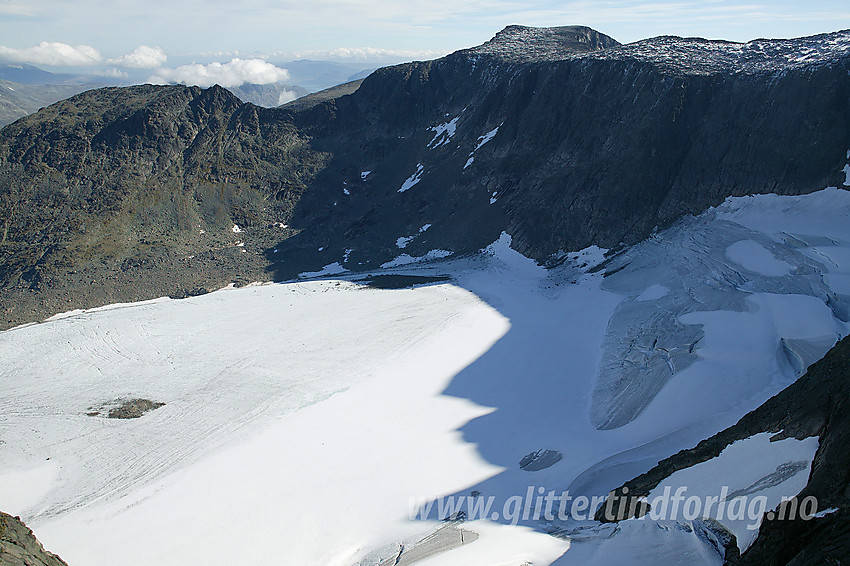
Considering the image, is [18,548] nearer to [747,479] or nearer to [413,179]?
[747,479]

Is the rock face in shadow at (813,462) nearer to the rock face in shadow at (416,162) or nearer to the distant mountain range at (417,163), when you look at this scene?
the distant mountain range at (417,163)

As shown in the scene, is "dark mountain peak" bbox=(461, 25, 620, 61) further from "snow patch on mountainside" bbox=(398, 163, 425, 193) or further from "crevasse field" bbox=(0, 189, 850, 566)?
"crevasse field" bbox=(0, 189, 850, 566)

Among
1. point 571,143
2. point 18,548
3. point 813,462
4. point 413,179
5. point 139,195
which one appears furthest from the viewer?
point 413,179

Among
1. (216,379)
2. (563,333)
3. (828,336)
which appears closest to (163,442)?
(216,379)

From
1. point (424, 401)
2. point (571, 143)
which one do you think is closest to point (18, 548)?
point (424, 401)

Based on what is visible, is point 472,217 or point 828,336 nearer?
point 828,336

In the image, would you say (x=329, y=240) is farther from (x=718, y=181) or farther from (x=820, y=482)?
(x=820, y=482)

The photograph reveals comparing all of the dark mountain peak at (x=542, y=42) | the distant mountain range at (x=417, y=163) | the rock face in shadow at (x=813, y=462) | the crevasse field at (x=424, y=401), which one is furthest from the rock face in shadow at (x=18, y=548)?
the dark mountain peak at (x=542, y=42)
